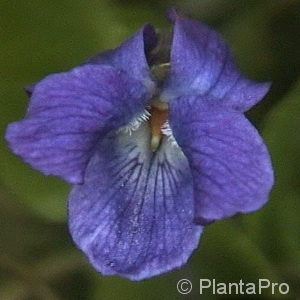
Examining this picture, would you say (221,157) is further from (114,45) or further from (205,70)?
(114,45)

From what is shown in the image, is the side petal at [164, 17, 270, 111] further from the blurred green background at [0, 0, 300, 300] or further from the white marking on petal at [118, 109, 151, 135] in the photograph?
the blurred green background at [0, 0, 300, 300]

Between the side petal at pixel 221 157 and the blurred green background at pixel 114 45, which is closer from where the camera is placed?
the side petal at pixel 221 157

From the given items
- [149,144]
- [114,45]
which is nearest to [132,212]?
[149,144]

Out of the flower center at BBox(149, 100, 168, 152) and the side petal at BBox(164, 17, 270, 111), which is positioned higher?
the side petal at BBox(164, 17, 270, 111)

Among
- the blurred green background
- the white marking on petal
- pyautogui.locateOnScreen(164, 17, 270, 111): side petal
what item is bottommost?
the blurred green background

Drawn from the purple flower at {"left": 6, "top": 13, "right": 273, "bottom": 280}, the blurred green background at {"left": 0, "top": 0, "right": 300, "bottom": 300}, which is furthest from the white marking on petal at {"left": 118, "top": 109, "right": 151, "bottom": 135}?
the blurred green background at {"left": 0, "top": 0, "right": 300, "bottom": 300}

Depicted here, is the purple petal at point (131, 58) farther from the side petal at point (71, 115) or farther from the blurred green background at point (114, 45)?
the blurred green background at point (114, 45)

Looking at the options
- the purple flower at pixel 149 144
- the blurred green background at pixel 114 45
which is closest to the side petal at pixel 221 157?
the purple flower at pixel 149 144
